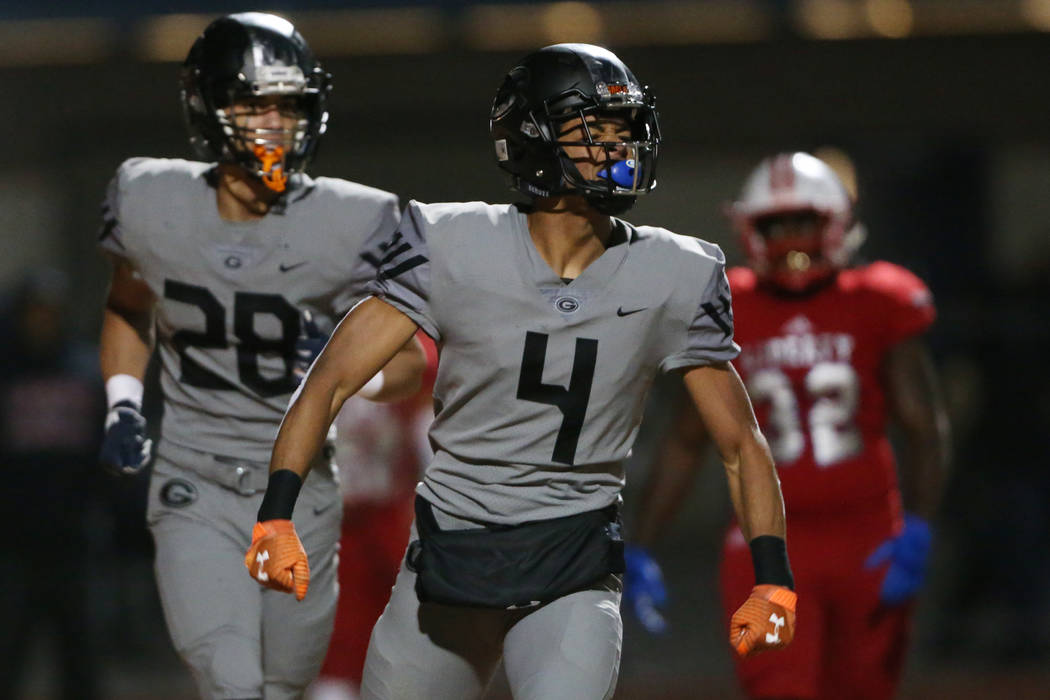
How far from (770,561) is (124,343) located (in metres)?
1.68

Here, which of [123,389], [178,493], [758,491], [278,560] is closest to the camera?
[278,560]

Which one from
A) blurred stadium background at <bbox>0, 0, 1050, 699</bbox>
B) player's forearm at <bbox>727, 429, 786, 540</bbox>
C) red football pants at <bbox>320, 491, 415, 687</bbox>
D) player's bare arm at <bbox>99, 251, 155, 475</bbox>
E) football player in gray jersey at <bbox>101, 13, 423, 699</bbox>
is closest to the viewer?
player's forearm at <bbox>727, 429, 786, 540</bbox>

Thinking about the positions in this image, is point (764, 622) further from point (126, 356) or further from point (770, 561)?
point (126, 356)

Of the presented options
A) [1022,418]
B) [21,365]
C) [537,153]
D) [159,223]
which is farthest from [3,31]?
[537,153]

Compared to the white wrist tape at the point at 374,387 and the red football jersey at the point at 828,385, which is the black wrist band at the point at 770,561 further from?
the red football jersey at the point at 828,385

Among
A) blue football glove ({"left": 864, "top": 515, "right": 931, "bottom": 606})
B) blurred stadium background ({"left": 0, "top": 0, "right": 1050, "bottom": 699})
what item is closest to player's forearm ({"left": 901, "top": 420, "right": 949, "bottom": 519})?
blue football glove ({"left": 864, "top": 515, "right": 931, "bottom": 606})

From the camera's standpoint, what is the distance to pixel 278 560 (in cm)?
305

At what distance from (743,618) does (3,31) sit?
337 inches

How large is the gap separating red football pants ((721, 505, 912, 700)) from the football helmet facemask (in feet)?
2.25

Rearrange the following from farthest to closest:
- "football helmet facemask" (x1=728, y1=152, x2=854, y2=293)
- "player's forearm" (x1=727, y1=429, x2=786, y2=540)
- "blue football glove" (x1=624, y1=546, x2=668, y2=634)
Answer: "football helmet facemask" (x1=728, y1=152, x2=854, y2=293) → "blue football glove" (x1=624, y1=546, x2=668, y2=634) → "player's forearm" (x1=727, y1=429, x2=786, y2=540)

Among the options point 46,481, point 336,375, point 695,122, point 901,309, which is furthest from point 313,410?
point 695,122

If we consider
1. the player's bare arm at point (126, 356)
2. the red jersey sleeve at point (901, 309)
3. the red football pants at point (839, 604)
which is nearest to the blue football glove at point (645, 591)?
the red football pants at point (839, 604)

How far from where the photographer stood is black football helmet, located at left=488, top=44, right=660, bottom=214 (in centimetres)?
322

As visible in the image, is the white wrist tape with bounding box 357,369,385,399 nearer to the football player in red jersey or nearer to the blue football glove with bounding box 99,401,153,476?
the blue football glove with bounding box 99,401,153,476
